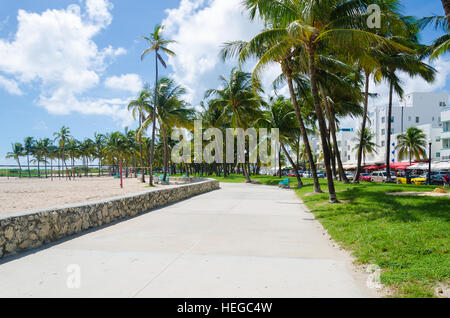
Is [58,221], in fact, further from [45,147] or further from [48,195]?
[45,147]

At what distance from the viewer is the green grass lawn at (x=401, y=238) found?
4.01 metres

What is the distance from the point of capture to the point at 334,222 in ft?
27.1

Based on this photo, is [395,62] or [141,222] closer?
[141,222]

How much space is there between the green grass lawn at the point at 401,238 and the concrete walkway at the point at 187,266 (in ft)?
1.43

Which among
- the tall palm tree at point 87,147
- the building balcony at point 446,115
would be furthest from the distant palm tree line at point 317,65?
the tall palm tree at point 87,147

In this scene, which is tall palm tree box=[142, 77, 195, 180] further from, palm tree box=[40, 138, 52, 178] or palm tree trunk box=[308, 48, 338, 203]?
palm tree box=[40, 138, 52, 178]

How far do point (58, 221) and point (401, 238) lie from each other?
6.96 metres

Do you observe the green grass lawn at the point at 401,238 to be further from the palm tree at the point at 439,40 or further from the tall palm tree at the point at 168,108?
the tall palm tree at the point at 168,108

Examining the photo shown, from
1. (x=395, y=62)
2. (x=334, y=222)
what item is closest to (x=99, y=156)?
(x=395, y=62)

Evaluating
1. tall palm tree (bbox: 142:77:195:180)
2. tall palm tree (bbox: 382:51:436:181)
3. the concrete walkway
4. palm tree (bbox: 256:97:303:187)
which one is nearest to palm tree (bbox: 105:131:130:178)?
tall palm tree (bbox: 142:77:195:180)

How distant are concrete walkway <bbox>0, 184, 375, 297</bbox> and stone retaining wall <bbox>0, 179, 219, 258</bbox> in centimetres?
33

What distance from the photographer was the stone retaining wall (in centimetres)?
522
